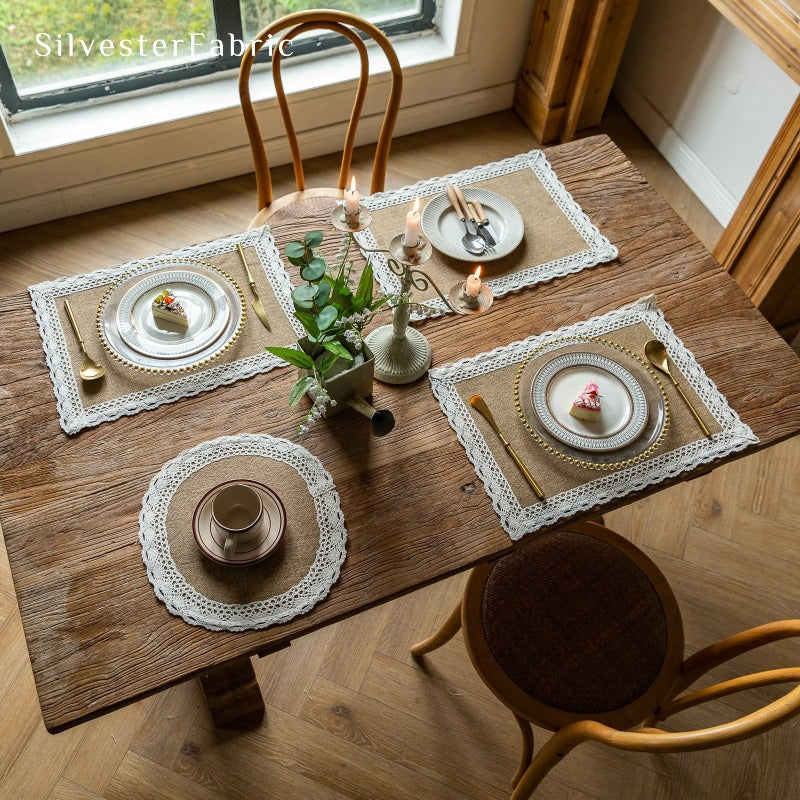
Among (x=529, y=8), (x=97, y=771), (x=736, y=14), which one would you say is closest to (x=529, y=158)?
(x=736, y=14)

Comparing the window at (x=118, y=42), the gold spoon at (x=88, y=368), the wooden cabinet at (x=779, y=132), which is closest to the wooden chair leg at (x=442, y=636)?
the gold spoon at (x=88, y=368)

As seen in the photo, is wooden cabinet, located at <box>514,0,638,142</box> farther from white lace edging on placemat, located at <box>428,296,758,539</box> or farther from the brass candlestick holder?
the brass candlestick holder

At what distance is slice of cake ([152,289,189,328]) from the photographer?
1546mm

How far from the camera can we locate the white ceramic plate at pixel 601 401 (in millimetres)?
1455

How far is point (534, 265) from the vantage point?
168 centimetres

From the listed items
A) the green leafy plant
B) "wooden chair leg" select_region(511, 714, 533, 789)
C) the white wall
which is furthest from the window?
"wooden chair leg" select_region(511, 714, 533, 789)

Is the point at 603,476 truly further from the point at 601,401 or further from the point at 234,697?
the point at 234,697

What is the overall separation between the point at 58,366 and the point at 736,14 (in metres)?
1.81

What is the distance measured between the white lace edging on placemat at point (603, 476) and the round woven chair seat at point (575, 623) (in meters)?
0.19

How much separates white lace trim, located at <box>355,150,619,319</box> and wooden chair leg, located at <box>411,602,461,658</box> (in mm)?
630

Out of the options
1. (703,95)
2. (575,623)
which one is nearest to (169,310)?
(575,623)

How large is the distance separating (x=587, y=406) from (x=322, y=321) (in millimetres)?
494

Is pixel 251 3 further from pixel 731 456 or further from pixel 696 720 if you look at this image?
pixel 696 720

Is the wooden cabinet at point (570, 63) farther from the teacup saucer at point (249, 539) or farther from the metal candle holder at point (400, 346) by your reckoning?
the teacup saucer at point (249, 539)
